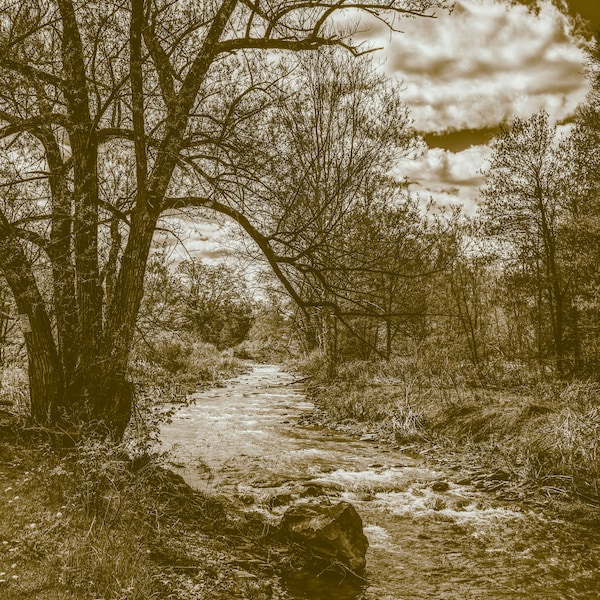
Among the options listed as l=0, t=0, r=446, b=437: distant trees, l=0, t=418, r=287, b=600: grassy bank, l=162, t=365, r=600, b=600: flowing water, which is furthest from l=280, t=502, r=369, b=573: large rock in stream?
l=0, t=0, r=446, b=437: distant trees

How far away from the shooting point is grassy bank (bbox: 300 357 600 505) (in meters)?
7.97

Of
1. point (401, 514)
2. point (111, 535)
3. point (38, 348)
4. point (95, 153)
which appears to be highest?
point (95, 153)

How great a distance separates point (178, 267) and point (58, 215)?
2.42 meters

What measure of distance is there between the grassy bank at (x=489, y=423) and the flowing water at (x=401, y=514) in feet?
2.28

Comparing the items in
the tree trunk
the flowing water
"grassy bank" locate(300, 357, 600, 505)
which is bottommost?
the flowing water

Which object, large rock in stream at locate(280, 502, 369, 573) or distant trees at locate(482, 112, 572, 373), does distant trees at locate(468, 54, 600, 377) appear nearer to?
distant trees at locate(482, 112, 572, 373)

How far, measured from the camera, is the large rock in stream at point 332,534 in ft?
17.4

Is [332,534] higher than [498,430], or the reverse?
[332,534]

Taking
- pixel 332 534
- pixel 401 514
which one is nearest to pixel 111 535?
pixel 332 534

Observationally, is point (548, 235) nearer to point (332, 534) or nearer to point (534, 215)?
point (534, 215)

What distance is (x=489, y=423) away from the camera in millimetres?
10680

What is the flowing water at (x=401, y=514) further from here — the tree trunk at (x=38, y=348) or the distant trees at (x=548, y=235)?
the distant trees at (x=548, y=235)

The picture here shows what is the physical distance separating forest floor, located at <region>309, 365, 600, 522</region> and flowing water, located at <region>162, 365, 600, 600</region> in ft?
1.70

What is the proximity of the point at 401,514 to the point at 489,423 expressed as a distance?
429cm
